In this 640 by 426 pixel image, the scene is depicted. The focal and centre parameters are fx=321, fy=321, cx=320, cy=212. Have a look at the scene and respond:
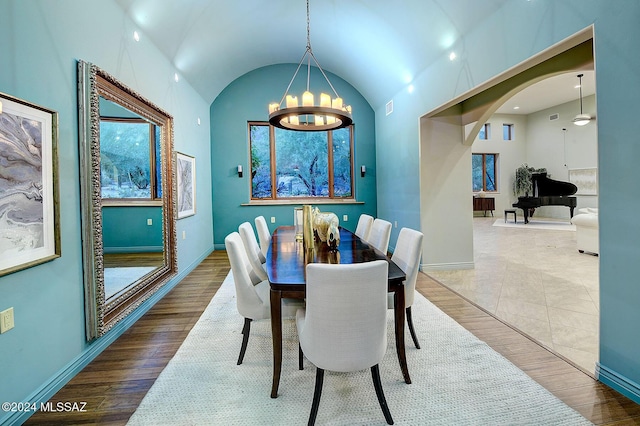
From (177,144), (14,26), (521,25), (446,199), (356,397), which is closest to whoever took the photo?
(14,26)

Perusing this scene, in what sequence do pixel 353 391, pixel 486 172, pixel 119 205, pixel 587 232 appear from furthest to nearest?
pixel 486 172, pixel 587 232, pixel 119 205, pixel 353 391

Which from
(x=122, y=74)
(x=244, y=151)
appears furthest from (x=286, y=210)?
(x=122, y=74)

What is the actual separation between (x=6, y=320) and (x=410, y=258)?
2.33 meters

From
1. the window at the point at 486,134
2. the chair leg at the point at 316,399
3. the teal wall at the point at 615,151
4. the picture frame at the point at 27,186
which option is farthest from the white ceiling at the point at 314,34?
the window at the point at 486,134

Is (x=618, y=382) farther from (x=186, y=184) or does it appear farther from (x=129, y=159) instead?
(x=186, y=184)

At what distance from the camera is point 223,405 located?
1.80 m

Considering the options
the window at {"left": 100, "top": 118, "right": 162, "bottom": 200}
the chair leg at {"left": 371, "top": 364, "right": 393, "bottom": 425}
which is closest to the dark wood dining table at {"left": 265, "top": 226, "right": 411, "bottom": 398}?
the chair leg at {"left": 371, "top": 364, "right": 393, "bottom": 425}

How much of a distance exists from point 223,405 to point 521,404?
5.43ft

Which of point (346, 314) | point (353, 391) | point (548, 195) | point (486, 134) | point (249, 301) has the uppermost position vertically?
point (486, 134)

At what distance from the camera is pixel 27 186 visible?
1785 mm

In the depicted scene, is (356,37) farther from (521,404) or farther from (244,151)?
(521,404)

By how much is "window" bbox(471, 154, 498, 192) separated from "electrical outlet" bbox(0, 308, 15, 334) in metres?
12.8

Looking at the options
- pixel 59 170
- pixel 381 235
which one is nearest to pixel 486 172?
pixel 381 235

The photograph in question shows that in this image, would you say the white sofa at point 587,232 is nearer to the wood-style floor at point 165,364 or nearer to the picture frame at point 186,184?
the wood-style floor at point 165,364
